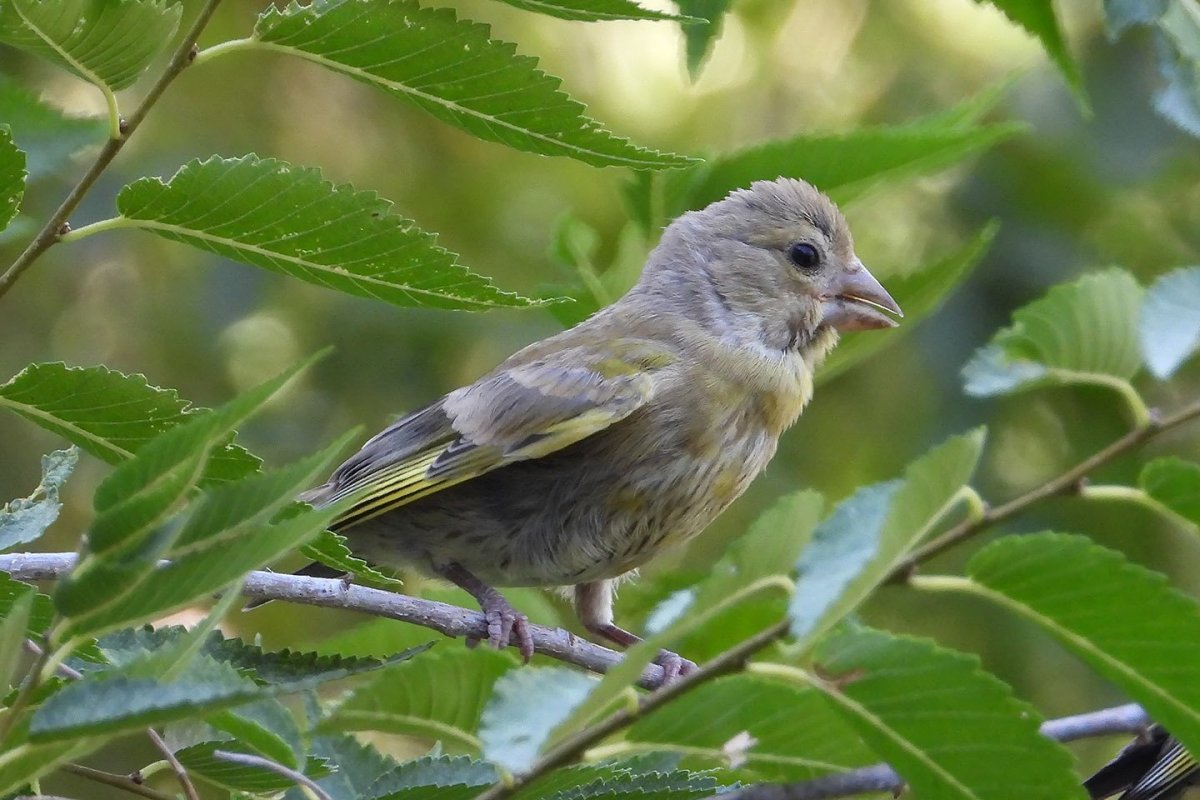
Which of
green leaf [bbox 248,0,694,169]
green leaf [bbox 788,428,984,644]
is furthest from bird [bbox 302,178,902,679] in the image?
green leaf [bbox 788,428,984,644]

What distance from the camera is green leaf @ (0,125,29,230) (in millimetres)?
2043

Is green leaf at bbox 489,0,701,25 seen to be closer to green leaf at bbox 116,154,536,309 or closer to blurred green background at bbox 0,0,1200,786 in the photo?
green leaf at bbox 116,154,536,309

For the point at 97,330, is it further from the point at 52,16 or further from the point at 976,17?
the point at 52,16

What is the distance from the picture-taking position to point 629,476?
3703 millimetres

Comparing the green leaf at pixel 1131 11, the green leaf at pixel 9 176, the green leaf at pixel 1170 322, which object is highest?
the green leaf at pixel 1131 11

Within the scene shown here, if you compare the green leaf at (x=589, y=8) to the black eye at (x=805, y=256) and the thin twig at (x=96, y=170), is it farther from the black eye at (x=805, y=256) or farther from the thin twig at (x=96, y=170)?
the black eye at (x=805, y=256)

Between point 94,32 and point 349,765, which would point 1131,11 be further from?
point 349,765

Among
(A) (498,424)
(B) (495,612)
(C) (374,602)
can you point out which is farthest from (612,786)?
(A) (498,424)

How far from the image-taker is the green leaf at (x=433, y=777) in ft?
6.59

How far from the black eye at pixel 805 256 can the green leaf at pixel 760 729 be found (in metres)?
2.60

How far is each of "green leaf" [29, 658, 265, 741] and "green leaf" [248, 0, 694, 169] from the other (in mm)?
942

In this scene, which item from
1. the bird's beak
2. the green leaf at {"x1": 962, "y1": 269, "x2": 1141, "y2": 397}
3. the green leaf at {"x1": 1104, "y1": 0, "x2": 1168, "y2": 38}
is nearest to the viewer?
the green leaf at {"x1": 962, "y1": 269, "x2": 1141, "y2": 397}

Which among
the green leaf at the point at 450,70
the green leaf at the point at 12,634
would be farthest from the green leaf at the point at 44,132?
the green leaf at the point at 12,634

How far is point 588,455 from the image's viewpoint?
3.77 metres
